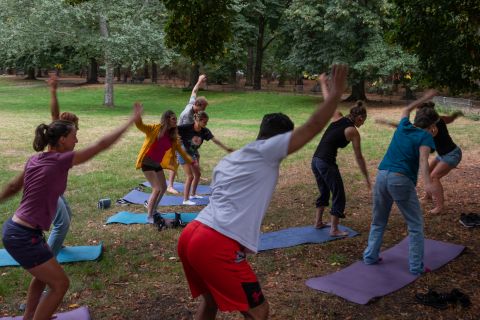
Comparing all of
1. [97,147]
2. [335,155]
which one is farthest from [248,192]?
[335,155]

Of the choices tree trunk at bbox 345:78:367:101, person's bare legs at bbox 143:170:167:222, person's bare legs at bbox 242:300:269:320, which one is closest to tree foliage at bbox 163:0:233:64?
person's bare legs at bbox 143:170:167:222

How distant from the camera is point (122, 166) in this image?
12.1 meters

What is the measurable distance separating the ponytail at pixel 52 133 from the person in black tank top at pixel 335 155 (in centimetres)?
343

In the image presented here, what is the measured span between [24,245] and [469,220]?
609 cm

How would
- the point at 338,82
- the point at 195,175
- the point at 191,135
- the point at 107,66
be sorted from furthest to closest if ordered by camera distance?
1. the point at 107,66
2. the point at 195,175
3. the point at 191,135
4. the point at 338,82

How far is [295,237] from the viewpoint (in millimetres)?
6812

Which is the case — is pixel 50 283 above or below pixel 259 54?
below

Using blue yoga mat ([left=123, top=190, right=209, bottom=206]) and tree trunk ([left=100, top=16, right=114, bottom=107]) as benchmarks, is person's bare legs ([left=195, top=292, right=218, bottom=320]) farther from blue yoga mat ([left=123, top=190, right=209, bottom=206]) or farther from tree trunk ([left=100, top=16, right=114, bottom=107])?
tree trunk ([left=100, top=16, right=114, bottom=107])

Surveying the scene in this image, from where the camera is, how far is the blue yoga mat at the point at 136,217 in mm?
7576

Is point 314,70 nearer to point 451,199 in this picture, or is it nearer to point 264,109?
point 264,109

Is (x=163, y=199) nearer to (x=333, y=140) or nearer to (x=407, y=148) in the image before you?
(x=333, y=140)

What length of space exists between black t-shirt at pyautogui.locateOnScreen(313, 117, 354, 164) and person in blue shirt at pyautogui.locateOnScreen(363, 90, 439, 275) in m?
0.93

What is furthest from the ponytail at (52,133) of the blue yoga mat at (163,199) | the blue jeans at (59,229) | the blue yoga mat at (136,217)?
the blue yoga mat at (163,199)

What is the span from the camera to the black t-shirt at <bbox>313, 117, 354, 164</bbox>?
20.5 ft
